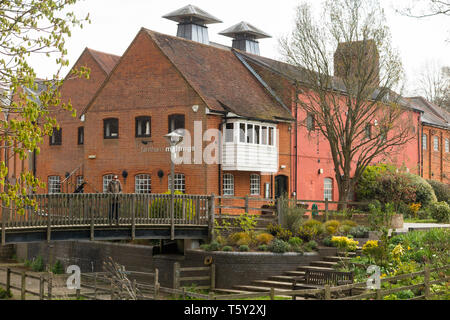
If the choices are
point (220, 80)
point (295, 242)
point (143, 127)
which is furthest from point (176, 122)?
point (295, 242)

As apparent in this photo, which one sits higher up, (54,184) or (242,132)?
(242,132)

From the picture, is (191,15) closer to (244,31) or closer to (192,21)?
(192,21)

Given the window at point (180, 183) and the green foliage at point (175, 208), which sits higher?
the window at point (180, 183)

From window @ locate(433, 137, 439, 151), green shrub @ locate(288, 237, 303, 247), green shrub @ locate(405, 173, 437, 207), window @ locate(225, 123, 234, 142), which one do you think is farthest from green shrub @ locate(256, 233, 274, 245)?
window @ locate(433, 137, 439, 151)

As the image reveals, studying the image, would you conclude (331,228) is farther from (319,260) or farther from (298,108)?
(298,108)

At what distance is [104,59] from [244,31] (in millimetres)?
11034

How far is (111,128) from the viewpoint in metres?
34.1

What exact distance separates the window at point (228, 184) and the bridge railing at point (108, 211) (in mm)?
5665

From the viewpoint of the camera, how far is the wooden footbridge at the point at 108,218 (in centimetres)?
2014

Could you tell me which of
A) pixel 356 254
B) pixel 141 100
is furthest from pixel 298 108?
pixel 356 254

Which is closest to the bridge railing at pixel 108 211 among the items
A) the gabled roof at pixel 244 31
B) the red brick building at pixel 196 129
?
the red brick building at pixel 196 129

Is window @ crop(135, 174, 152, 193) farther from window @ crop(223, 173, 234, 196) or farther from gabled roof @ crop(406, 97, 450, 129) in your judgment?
gabled roof @ crop(406, 97, 450, 129)

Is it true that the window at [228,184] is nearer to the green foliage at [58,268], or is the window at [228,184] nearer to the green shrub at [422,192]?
the green foliage at [58,268]
